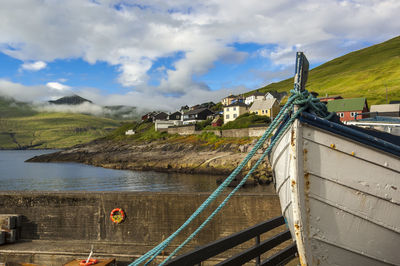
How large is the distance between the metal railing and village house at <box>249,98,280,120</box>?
206 feet

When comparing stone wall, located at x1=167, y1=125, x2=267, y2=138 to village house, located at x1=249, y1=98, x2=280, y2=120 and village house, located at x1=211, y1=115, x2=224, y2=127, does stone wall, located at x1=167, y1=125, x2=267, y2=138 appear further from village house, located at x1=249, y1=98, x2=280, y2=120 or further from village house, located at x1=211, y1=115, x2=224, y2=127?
village house, located at x1=249, y1=98, x2=280, y2=120

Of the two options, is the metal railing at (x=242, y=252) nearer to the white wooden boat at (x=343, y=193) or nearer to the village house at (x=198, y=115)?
the white wooden boat at (x=343, y=193)

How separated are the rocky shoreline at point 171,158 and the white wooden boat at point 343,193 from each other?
2741 centimetres

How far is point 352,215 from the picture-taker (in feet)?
11.9

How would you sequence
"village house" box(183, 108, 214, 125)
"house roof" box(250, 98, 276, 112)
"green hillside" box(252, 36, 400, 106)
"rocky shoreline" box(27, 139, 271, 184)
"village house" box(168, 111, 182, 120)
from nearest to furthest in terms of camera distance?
"rocky shoreline" box(27, 139, 271, 184) < "house roof" box(250, 98, 276, 112) < "village house" box(183, 108, 214, 125) < "green hillside" box(252, 36, 400, 106) < "village house" box(168, 111, 182, 120)

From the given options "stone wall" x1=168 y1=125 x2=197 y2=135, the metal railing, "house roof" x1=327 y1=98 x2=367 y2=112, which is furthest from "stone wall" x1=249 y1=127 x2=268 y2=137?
the metal railing

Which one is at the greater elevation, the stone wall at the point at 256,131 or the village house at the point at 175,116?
the village house at the point at 175,116

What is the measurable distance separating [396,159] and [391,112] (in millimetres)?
44258

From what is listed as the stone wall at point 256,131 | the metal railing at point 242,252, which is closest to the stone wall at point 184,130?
the stone wall at point 256,131

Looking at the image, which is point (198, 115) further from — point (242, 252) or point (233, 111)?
point (242, 252)

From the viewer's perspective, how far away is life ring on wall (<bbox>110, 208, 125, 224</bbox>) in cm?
939

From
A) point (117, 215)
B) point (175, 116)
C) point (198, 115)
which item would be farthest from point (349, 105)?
point (117, 215)

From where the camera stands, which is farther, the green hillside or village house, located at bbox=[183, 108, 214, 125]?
the green hillside

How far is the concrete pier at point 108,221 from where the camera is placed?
8.85 m
